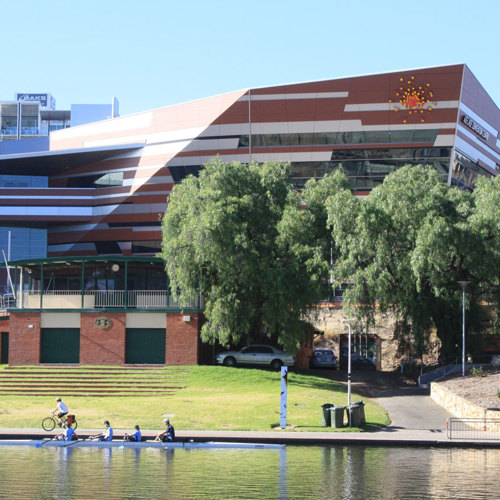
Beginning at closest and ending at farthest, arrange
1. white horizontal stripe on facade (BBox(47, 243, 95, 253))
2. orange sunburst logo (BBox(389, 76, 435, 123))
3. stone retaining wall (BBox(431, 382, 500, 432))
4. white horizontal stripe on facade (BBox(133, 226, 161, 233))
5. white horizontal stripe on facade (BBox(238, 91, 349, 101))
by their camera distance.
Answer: stone retaining wall (BBox(431, 382, 500, 432))
orange sunburst logo (BBox(389, 76, 435, 123))
white horizontal stripe on facade (BBox(238, 91, 349, 101))
white horizontal stripe on facade (BBox(133, 226, 161, 233))
white horizontal stripe on facade (BBox(47, 243, 95, 253))

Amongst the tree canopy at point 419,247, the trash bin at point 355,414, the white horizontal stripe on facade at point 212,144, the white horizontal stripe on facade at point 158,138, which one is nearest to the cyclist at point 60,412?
the trash bin at point 355,414

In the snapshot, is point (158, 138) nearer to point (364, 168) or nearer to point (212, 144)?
point (212, 144)

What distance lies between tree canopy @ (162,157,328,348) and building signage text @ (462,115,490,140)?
1043 inches

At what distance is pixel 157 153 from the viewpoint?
242ft

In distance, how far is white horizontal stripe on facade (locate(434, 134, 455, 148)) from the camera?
220ft

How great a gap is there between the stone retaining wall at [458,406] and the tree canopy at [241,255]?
31.3ft

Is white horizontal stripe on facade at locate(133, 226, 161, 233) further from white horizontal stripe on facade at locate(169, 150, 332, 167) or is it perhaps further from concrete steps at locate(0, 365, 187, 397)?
concrete steps at locate(0, 365, 187, 397)

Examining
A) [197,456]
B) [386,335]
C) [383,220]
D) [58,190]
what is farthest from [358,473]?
[58,190]

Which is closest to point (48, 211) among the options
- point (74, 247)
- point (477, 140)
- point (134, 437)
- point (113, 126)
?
point (74, 247)

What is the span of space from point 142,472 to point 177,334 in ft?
76.8

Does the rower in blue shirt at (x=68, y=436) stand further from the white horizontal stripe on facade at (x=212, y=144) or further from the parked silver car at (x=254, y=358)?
the white horizontal stripe on facade at (x=212, y=144)

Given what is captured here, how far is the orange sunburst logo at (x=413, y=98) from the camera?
215 feet

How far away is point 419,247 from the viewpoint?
41.8 meters

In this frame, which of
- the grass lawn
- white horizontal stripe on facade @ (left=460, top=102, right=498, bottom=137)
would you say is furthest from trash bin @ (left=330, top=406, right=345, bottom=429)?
white horizontal stripe on facade @ (left=460, top=102, right=498, bottom=137)
